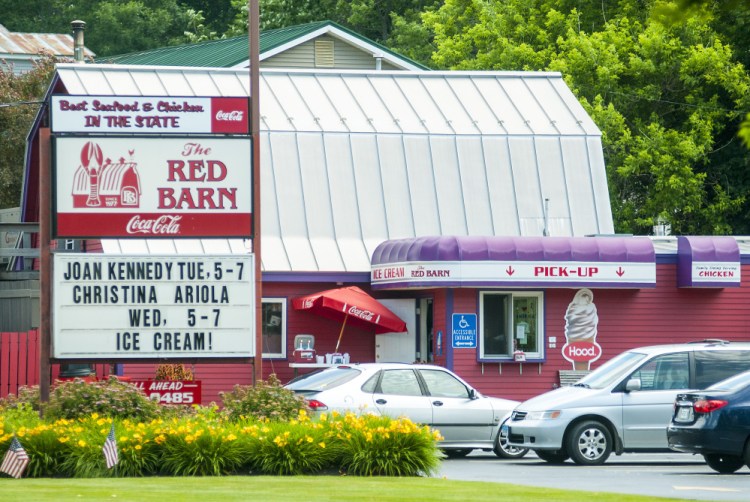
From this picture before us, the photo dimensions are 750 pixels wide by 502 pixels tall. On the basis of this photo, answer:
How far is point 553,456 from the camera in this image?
826 inches

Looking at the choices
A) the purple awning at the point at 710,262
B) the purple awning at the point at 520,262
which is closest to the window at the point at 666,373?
the purple awning at the point at 520,262

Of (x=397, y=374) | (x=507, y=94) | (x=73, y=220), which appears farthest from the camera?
(x=507, y=94)

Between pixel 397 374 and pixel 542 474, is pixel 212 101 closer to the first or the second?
pixel 397 374

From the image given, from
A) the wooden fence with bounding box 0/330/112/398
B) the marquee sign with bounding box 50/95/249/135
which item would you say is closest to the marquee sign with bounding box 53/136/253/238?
the marquee sign with bounding box 50/95/249/135

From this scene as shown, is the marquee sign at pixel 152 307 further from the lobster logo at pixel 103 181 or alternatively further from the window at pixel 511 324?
the window at pixel 511 324

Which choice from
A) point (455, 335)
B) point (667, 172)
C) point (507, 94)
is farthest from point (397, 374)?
point (667, 172)

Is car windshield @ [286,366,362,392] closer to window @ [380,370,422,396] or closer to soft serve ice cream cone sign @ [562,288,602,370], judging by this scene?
window @ [380,370,422,396]

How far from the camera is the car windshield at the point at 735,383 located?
1861cm

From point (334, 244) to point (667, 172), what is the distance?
53.2 feet

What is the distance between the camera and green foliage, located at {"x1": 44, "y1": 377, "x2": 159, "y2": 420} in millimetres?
17672

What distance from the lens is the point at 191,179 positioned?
18766 millimetres

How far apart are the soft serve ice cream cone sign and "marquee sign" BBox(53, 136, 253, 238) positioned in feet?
37.9

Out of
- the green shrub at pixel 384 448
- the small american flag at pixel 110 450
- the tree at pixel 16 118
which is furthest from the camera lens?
the tree at pixel 16 118

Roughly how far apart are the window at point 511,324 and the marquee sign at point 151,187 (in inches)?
414
